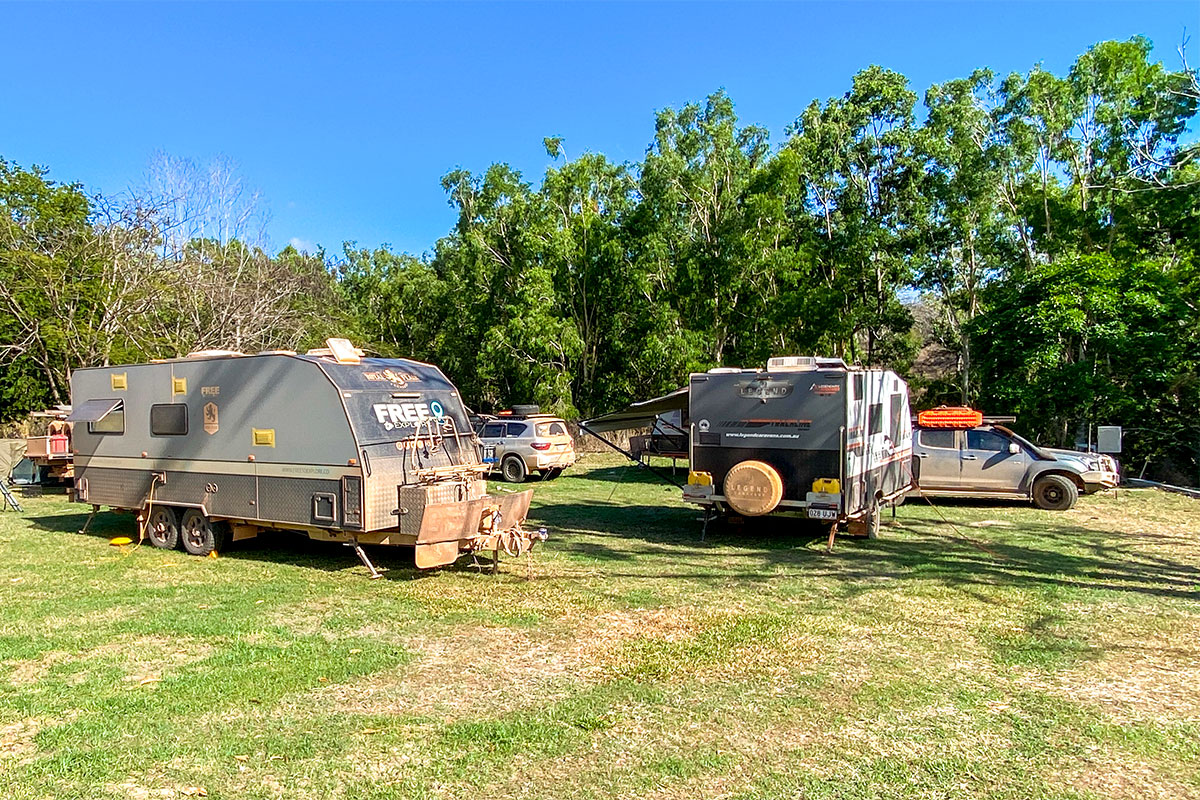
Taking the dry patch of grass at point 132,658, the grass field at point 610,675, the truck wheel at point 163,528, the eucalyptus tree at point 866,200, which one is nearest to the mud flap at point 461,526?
the grass field at point 610,675

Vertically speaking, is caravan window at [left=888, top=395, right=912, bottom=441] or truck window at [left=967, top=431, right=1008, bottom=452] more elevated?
caravan window at [left=888, top=395, right=912, bottom=441]

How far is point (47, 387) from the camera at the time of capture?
89.8 ft

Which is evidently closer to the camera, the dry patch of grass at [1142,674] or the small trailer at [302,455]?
the dry patch of grass at [1142,674]

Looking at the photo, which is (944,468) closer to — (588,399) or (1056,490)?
(1056,490)

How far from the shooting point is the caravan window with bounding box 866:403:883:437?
1149cm

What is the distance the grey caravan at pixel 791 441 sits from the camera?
1067 cm

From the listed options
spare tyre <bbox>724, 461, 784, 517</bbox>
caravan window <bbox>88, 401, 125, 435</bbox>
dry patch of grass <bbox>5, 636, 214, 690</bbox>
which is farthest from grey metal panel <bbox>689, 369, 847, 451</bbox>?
caravan window <bbox>88, 401, 125, 435</bbox>

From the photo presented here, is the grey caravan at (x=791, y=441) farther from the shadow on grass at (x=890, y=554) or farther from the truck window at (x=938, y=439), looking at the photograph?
the truck window at (x=938, y=439)

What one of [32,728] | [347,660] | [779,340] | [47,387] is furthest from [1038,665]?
[47,387]

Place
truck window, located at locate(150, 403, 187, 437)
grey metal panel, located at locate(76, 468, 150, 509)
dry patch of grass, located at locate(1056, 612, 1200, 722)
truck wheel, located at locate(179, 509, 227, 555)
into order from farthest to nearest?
grey metal panel, located at locate(76, 468, 150, 509)
truck window, located at locate(150, 403, 187, 437)
truck wheel, located at locate(179, 509, 227, 555)
dry patch of grass, located at locate(1056, 612, 1200, 722)

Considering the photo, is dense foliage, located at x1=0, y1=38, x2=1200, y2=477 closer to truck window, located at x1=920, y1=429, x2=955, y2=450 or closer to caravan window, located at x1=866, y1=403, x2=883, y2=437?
truck window, located at x1=920, y1=429, x2=955, y2=450

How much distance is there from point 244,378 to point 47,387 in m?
22.3

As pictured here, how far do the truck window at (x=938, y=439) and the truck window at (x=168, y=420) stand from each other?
12.6m

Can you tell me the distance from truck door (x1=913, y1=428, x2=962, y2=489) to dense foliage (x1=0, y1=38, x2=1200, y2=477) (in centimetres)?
767
